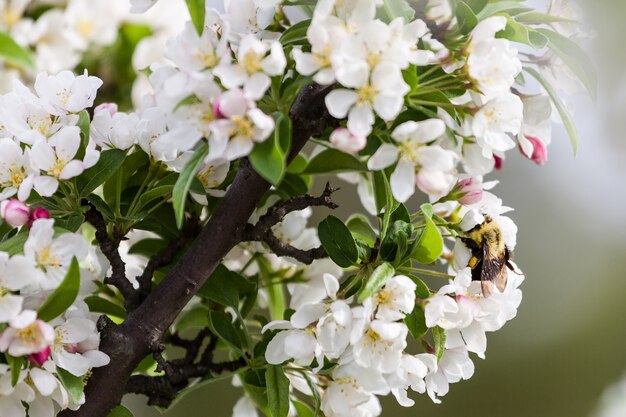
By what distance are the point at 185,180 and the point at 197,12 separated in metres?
0.12

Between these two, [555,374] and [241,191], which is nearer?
[241,191]

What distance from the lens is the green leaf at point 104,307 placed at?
821 mm

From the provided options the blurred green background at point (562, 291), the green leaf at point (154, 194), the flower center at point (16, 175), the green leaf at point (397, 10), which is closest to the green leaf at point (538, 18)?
the green leaf at point (397, 10)

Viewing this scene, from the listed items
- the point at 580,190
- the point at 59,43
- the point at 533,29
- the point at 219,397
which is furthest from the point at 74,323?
the point at 580,190

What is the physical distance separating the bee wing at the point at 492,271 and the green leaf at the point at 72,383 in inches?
12.8

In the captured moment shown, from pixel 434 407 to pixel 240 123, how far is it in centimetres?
318

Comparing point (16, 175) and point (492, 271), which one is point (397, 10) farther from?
point (16, 175)

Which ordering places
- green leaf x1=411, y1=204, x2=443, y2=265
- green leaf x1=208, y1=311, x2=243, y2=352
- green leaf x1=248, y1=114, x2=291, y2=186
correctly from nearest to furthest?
green leaf x1=248, y1=114, x2=291, y2=186 < green leaf x1=411, y1=204, x2=443, y2=265 < green leaf x1=208, y1=311, x2=243, y2=352

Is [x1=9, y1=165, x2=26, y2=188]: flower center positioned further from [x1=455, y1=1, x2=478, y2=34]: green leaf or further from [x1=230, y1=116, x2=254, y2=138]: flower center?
[x1=455, y1=1, x2=478, y2=34]: green leaf

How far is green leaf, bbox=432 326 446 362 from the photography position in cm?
68

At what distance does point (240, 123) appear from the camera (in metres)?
0.56

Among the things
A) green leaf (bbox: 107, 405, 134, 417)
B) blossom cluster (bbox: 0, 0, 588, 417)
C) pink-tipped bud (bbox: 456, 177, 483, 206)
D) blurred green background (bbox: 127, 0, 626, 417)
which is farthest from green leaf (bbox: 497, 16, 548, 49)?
blurred green background (bbox: 127, 0, 626, 417)

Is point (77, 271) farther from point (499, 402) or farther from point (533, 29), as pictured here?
point (499, 402)

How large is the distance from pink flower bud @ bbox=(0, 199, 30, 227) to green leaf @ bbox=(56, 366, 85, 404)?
12cm
